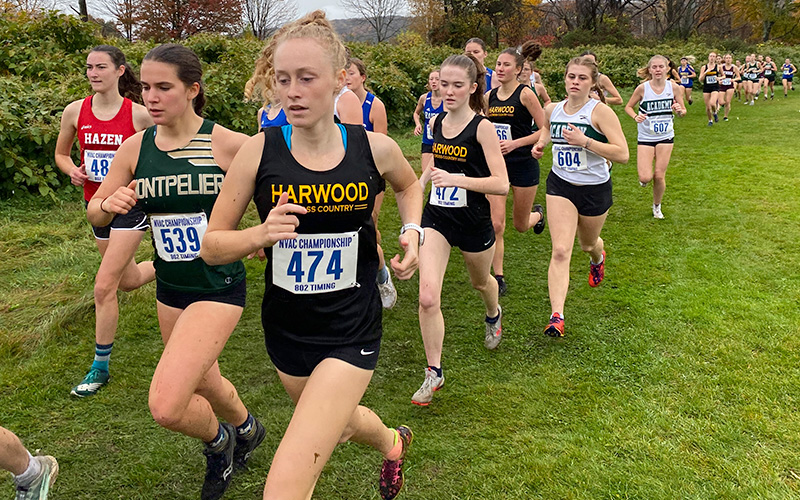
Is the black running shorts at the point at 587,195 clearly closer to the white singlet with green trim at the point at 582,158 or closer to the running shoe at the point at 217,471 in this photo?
A: the white singlet with green trim at the point at 582,158

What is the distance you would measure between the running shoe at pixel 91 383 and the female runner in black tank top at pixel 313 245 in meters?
2.40

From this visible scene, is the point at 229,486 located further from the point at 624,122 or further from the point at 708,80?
the point at 708,80

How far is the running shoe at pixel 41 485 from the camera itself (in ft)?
9.72

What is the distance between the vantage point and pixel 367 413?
284cm

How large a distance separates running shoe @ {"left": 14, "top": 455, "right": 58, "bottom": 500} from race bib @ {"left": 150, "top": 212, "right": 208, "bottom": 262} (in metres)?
1.15

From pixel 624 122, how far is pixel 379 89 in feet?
25.6

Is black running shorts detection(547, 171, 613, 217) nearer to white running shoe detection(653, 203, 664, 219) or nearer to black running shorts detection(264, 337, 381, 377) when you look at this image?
black running shorts detection(264, 337, 381, 377)

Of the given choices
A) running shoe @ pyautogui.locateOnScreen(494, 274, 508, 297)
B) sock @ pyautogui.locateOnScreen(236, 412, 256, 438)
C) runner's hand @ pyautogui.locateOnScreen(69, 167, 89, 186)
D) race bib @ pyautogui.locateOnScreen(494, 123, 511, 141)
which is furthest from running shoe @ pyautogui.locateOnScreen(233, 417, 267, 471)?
race bib @ pyautogui.locateOnScreen(494, 123, 511, 141)

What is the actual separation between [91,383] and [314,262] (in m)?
2.80

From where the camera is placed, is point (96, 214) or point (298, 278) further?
point (96, 214)

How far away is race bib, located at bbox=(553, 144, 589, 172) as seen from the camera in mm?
5148

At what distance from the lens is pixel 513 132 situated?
20.8ft

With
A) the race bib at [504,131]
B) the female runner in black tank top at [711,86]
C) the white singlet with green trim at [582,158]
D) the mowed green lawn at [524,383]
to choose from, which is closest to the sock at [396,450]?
the mowed green lawn at [524,383]

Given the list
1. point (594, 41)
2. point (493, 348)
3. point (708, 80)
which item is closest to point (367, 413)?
point (493, 348)
